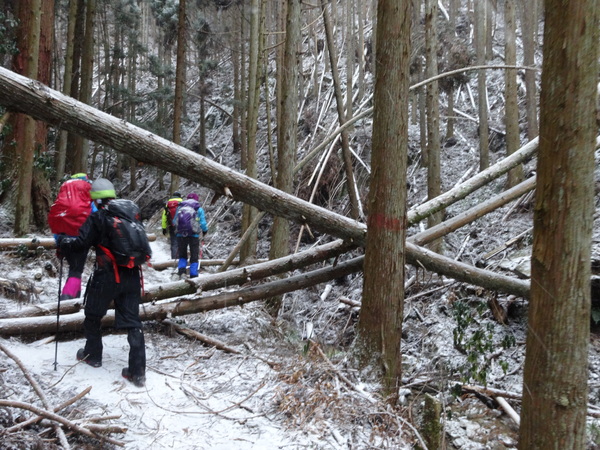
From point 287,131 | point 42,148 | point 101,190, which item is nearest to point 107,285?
point 101,190

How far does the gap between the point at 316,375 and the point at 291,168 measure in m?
4.12

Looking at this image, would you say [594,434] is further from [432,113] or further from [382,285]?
[432,113]

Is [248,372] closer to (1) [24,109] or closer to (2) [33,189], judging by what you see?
(1) [24,109]

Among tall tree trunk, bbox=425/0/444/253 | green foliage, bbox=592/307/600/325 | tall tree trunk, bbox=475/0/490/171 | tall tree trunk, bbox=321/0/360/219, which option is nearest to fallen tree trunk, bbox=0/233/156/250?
tall tree trunk, bbox=321/0/360/219

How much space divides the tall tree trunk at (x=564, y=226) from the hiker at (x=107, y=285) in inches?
139

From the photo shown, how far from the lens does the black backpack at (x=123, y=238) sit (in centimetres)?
451

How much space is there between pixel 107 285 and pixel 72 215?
82.7 inches

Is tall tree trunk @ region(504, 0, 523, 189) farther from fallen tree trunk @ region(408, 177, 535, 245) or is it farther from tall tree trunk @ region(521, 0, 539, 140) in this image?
fallen tree trunk @ region(408, 177, 535, 245)

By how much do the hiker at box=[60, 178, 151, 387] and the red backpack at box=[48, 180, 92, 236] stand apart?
1.65m

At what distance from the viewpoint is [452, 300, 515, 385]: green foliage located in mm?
6551

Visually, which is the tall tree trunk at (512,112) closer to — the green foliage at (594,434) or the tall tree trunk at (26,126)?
the green foliage at (594,434)

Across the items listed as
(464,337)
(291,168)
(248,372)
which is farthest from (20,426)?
(464,337)

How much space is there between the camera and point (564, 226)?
275 centimetres

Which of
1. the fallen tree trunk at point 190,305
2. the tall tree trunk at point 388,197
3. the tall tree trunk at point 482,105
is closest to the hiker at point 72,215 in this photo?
the fallen tree trunk at point 190,305
